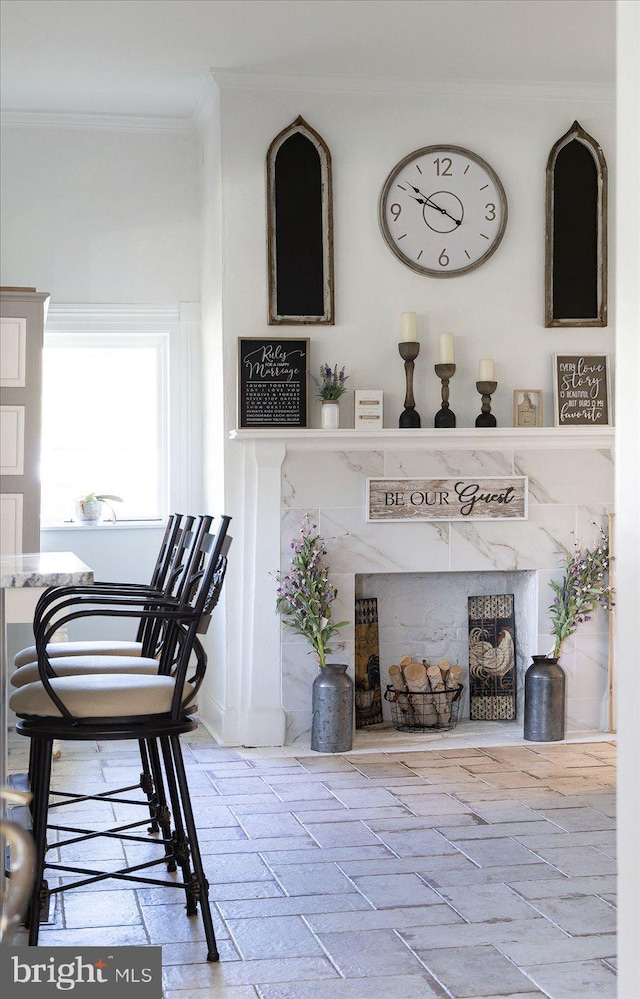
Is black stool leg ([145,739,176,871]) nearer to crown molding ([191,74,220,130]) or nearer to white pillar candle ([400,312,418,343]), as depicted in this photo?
white pillar candle ([400,312,418,343])

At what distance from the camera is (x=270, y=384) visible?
16.3 feet

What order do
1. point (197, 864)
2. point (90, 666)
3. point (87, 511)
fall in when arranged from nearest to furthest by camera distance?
point (197, 864), point (90, 666), point (87, 511)

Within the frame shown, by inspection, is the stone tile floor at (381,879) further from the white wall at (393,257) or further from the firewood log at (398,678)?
the white wall at (393,257)

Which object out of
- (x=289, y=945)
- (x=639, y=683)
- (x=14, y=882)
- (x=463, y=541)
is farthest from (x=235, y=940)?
(x=463, y=541)

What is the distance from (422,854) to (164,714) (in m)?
1.25

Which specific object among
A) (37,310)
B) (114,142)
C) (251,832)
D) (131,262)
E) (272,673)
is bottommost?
(251,832)

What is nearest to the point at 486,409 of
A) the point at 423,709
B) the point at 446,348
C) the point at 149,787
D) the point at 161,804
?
the point at 446,348

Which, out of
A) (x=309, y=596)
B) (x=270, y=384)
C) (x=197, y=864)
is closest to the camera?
(x=197, y=864)

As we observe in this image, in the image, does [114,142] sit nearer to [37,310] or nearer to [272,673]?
[37,310]

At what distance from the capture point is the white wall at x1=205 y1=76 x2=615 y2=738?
4996 millimetres

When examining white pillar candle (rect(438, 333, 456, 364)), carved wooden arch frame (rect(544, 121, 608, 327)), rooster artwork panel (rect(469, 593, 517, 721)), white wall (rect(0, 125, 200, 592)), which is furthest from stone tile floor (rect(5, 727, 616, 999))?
carved wooden arch frame (rect(544, 121, 608, 327))

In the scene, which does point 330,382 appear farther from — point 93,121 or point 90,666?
point 90,666

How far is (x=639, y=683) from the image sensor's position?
1.73 m

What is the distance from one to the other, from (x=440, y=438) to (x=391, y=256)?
900mm
